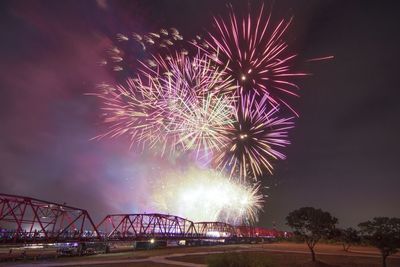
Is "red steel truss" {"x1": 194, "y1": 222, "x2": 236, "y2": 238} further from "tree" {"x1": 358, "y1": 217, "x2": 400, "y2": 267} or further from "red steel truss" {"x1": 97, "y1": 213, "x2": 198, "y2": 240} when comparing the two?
"tree" {"x1": 358, "y1": 217, "x2": 400, "y2": 267}

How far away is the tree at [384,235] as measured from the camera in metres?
44.2

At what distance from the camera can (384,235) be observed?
45.2 m

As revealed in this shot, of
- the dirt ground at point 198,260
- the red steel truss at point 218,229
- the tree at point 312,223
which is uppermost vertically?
the red steel truss at point 218,229

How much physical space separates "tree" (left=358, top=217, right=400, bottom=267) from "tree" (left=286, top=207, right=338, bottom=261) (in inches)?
228

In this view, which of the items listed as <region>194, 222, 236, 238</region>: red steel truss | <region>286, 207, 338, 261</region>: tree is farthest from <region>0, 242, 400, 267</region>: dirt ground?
<region>194, 222, 236, 238</region>: red steel truss

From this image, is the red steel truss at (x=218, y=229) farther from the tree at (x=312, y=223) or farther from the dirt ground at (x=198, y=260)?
the tree at (x=312, y=223)

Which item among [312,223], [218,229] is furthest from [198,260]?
[218,229]

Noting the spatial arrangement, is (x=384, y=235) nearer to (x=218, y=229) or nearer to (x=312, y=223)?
(x=312, y=223)

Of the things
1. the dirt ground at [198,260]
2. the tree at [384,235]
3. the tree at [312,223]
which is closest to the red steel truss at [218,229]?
the dirt ground at [198,260]

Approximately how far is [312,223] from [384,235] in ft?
36.4

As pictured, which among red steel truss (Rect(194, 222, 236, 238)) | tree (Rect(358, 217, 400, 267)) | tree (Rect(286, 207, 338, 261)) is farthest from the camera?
red steel truss (Rect(194, 222, 236, 238))

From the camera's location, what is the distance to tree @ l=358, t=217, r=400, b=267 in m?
44.2

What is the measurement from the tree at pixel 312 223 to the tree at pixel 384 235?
19.0 feet

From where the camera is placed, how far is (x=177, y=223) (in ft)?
426
